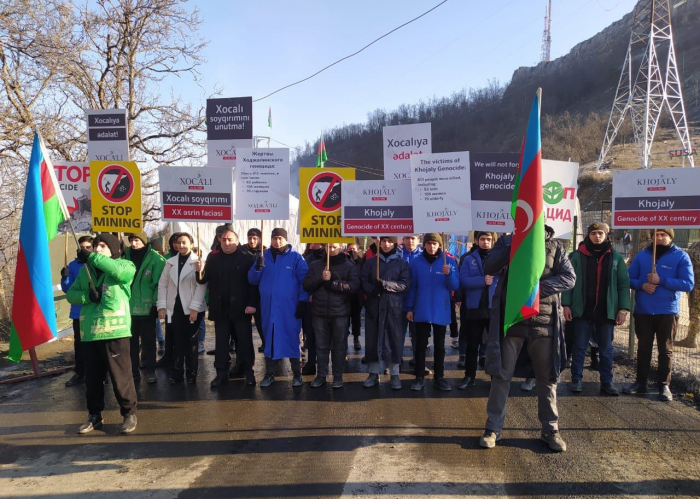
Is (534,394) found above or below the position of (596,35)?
below

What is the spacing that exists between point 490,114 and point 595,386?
10902 cm

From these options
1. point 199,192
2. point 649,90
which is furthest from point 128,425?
point 649,90

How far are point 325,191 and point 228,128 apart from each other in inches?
92.6

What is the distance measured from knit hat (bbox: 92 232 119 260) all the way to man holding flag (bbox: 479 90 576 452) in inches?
144

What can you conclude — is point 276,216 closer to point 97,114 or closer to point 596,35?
point 97,114

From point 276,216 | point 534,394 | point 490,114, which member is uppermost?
point 490,114

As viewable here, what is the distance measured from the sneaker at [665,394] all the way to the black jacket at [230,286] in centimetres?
495

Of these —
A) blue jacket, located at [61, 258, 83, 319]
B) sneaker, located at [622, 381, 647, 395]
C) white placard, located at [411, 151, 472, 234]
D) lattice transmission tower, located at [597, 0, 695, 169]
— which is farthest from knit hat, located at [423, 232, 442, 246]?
lattice transmission tower, located at [597, 0, 695, 169]

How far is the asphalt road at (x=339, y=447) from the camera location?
365 cm

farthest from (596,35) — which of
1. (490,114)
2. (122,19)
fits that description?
(122,19)

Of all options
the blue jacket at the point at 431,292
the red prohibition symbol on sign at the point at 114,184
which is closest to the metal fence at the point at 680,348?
the blue jacket at the point at 431,292

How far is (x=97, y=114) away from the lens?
24.7 ft

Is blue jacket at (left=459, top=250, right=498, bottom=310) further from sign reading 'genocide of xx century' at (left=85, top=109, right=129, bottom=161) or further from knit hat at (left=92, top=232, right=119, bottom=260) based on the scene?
sign reading 'genocide of xx century' at (left=85, top=109, right=129, bottom=161)

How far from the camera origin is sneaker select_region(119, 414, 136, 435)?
15.5 ft
